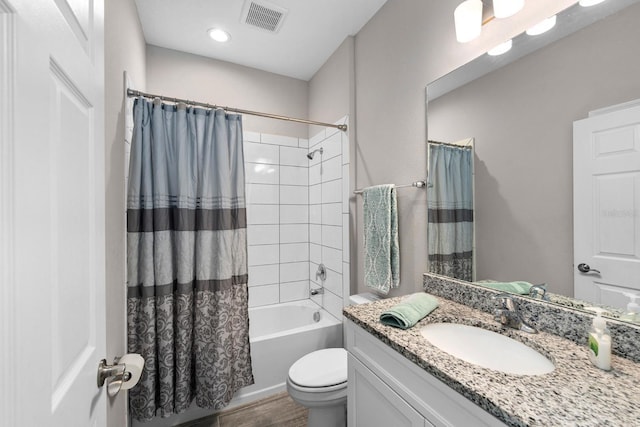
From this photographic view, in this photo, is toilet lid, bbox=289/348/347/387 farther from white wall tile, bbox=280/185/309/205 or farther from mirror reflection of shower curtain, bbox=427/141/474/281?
white wall tile, bbox=280/185/309/205

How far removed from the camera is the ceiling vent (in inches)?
67.6

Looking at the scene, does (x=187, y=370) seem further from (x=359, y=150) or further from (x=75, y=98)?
(x=359, y=150)

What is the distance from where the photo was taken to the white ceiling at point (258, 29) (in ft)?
5.68

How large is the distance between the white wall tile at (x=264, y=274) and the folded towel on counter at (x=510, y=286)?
Result: 1.84 m

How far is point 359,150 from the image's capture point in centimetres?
201

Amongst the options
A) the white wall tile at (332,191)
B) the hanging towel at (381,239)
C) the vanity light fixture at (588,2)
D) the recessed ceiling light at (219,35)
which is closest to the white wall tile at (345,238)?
the white wall tile at (332,191)

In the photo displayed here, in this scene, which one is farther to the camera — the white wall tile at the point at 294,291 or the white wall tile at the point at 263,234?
the white wall tile at the point at 294,291

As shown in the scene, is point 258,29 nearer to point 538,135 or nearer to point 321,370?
point 538,135

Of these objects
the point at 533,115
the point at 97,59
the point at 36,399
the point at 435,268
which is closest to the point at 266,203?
the point at 435,268

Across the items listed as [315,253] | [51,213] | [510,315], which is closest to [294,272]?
[315,253]

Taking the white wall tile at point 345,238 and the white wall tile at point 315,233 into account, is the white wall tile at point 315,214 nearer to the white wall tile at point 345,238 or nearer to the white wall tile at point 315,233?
the white wall tile at point 315,233

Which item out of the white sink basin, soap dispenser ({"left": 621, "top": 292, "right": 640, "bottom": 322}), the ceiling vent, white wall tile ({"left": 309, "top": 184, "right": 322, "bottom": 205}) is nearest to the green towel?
the white sink basin

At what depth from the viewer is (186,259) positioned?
1546 millimetres

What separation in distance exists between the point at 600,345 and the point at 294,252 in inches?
87.5
